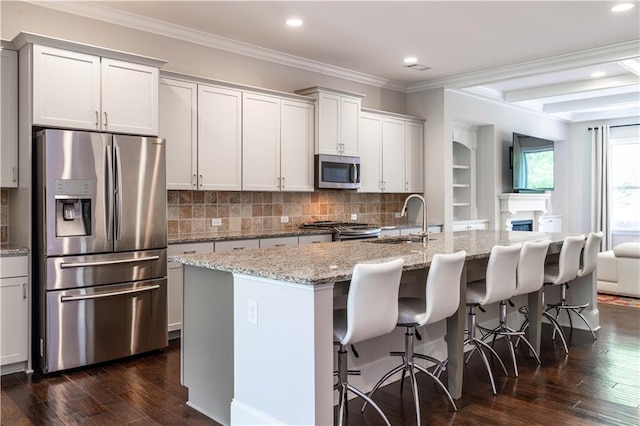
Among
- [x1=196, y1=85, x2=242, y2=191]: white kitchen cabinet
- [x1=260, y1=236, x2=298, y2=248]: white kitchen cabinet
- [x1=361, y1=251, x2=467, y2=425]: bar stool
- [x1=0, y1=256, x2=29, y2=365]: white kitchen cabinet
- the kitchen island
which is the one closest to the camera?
the kitchen island

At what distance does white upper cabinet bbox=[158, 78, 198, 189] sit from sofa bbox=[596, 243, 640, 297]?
498cm

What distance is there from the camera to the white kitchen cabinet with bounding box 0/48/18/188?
11.9 ft

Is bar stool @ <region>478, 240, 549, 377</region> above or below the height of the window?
below

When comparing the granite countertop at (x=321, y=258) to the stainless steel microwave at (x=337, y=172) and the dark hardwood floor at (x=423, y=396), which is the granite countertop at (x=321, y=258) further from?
the stainless steel microwave at (x=337, y=172)

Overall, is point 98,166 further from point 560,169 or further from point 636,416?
point 560,169

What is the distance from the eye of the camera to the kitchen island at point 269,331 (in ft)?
7.37

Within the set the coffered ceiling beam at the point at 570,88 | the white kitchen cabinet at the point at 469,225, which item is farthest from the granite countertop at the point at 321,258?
the coffered ceiling beam at the point at 570,88

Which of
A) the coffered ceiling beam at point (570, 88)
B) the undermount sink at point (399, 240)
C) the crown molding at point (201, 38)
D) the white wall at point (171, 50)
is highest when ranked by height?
the coffered ceiling beam at point (570, 88)

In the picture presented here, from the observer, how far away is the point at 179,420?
2793mm

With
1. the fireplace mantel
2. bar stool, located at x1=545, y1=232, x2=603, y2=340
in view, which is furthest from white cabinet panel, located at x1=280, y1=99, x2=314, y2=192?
the fireplace mantel

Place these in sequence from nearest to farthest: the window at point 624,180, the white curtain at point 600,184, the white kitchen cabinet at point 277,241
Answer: the white kitchen cabinet at point 277,241, the window at point 624,180, the white curtain at point 600,184

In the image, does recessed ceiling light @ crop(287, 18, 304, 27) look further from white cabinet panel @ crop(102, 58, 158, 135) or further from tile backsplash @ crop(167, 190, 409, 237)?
tile backsplash @ crop(167, 190, 409, 237)

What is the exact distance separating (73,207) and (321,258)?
1.98m

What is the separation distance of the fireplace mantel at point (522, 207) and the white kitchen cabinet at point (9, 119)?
679 cm
